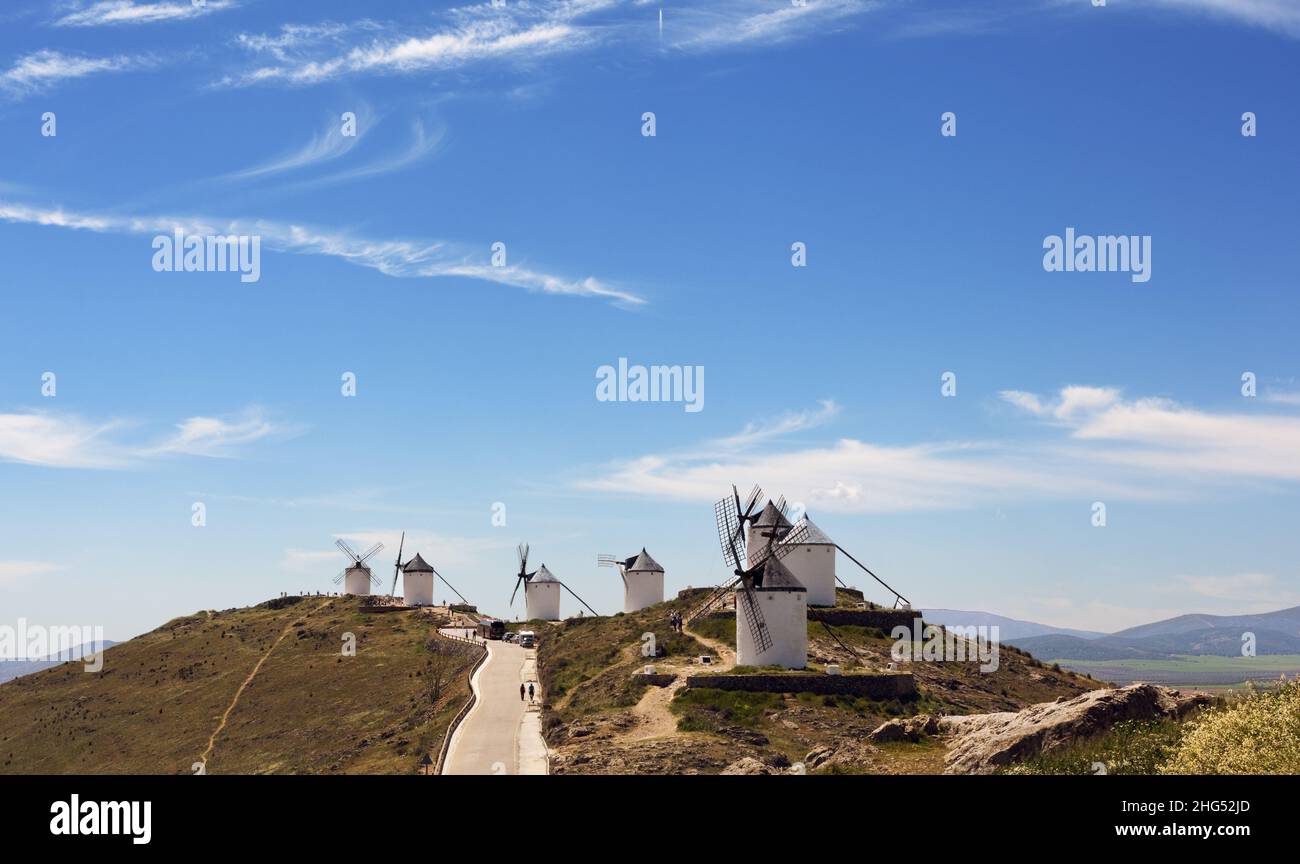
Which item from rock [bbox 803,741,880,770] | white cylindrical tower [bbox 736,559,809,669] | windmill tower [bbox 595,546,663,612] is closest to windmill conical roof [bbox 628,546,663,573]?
windmill tower [bbox 595,546,663,612]

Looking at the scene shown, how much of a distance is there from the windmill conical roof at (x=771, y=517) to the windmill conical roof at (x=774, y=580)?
55.1ft

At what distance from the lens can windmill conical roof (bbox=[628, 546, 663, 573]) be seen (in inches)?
3713

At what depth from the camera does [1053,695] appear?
6994 centimetres

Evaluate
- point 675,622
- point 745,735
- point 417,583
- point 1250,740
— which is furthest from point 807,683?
point 417,583

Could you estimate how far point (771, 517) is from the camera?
77500mm

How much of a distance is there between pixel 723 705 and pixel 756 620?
6919 mm

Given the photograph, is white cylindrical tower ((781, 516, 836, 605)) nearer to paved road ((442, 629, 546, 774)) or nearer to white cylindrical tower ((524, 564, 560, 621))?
paved road ((442, 629, 546, 774))

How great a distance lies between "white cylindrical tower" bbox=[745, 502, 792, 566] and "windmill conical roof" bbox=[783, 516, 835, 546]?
0.95 meters

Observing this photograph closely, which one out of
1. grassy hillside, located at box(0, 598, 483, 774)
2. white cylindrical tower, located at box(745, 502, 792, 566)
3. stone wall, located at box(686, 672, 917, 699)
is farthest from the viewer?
white cylindrical tower, located at box(745, 502, 792, 566)

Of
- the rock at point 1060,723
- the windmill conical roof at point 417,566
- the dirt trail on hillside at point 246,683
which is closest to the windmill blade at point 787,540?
the rock at point 1060,723

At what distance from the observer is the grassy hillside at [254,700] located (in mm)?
67312
